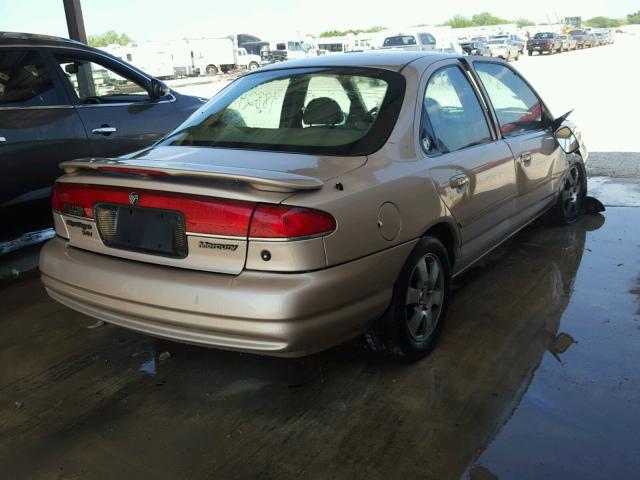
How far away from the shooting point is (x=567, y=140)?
208 inches

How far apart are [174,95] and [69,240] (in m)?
3.03

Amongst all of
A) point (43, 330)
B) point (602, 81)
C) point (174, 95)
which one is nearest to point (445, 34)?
point (602, 81)

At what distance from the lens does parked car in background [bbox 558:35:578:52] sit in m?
45.9

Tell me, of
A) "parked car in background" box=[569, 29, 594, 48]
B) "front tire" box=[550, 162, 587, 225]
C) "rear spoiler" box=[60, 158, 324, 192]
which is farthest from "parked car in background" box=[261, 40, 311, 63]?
"rear spoiler" box=[60, 158, 324, 192]

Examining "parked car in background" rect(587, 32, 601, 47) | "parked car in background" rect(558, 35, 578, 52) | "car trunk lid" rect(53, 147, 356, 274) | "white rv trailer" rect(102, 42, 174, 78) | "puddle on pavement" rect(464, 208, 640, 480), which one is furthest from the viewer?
"parked car in background" rect(587, 32, 601, 47)

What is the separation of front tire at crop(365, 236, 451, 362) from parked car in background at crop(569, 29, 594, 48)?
51727 mm

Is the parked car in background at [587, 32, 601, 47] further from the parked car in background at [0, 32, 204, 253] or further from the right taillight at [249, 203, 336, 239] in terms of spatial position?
the right taillight at [249, 203, 336, 239]

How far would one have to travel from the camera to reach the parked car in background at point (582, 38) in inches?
1965

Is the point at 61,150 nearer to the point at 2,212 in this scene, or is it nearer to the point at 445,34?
the point at 2,212

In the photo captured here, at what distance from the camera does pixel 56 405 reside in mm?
3061

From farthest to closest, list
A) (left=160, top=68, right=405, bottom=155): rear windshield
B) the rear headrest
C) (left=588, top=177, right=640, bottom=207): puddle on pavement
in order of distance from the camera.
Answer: (left=588, top=177, right=640, bottom=207): puddle on pavement
the rear headrest
(left=160, top=68, right=405, bottom=155): rear windshield

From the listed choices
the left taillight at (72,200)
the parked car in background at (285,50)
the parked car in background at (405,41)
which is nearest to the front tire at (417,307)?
the left taillight at (72,200)

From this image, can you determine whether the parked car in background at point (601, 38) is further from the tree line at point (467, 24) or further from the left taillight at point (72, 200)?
the left taillight at point (72, 200)

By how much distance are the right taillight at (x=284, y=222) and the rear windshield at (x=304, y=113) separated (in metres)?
0.61
